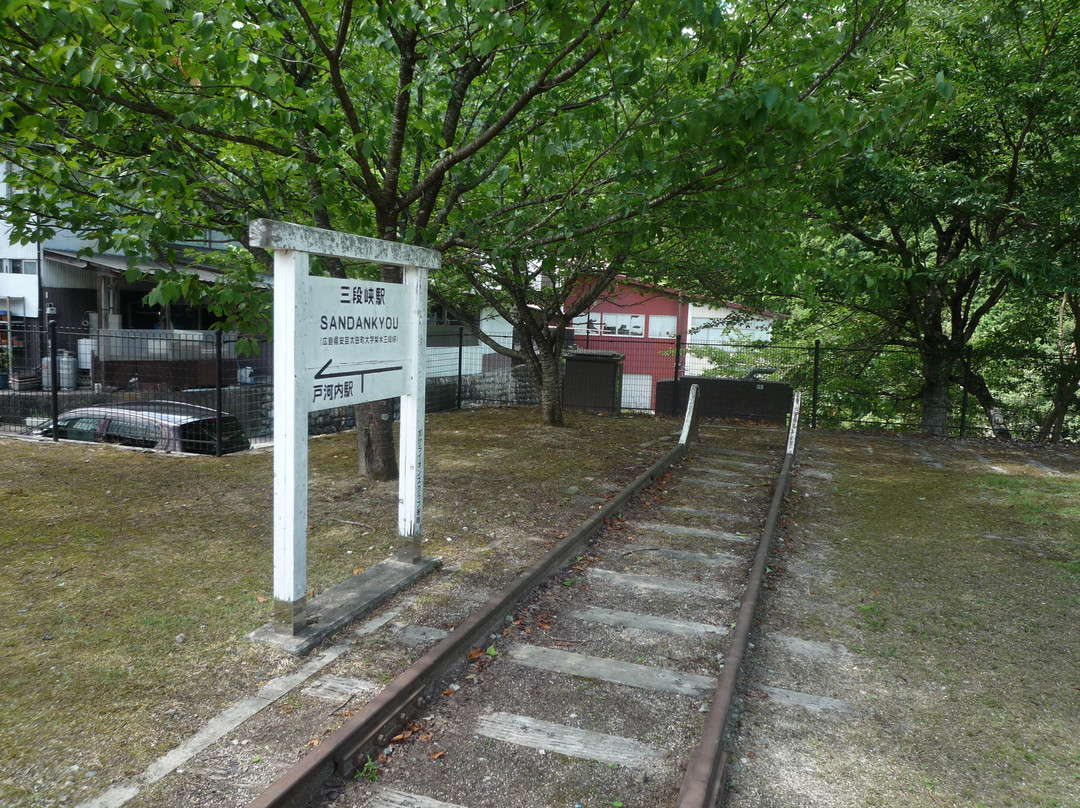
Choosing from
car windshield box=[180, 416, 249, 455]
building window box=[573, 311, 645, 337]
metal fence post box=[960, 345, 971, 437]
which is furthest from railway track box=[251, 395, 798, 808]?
building window box=[573, 311, 645, 337]

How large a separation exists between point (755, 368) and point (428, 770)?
731 inches

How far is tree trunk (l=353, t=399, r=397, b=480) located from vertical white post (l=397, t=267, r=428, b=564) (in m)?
3.22

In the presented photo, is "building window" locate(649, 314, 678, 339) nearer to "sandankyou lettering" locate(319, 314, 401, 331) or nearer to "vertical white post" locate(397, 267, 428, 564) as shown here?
"vertical white post" locate(397, 267, 428, 564)

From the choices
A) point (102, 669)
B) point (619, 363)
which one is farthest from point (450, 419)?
point (102, 669)

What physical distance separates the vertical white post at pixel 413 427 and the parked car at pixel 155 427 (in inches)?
234

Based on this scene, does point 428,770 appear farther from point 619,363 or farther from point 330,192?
point 619,363

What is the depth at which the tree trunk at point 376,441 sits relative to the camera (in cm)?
984

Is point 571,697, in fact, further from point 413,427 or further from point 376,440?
point 376,440

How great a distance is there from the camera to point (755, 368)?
2125cm

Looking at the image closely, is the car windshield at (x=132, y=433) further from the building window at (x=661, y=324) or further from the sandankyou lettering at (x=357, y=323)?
the building window at (x=661, y=324)

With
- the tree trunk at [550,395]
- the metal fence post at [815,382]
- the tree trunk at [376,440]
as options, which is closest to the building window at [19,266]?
the tree trunk at [550,395]

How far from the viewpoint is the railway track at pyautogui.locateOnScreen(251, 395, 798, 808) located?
3.89 metres

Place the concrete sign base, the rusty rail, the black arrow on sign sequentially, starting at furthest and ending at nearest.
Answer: the black arrow on sign < the concrete sign base < the rusty rail

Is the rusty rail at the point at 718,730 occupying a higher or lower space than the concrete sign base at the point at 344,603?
lower
